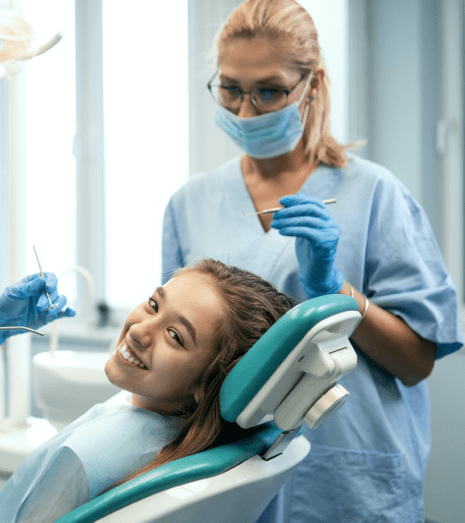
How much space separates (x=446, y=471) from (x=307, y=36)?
1451 millimetres

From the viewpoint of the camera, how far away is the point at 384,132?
1933mm

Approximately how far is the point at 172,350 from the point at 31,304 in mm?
398

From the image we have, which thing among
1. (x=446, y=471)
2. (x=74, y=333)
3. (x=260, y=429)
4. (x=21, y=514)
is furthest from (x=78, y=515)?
(x=74, y=333)

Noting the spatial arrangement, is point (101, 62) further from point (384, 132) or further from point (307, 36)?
point (307, 36)

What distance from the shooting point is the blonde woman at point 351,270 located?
1011mm

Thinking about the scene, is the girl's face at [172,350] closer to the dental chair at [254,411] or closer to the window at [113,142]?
the dental chair at [254,411]

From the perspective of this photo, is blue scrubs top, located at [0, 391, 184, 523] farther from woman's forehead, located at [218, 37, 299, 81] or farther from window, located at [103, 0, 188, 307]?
window, located at [103, 0, 188, 307]

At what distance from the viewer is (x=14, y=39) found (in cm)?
89

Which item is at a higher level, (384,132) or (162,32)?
(162,32)

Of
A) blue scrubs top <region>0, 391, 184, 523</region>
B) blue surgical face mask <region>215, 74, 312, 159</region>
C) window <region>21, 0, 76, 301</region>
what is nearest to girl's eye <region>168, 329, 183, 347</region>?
blue scrubs top <region>0, 391, 184, 523</region>

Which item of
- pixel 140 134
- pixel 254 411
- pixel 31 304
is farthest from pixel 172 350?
pixel 140 134

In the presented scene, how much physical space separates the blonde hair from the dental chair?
1.89ft

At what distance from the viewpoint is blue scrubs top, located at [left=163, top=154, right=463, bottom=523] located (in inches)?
39.9

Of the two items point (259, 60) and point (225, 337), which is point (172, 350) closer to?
point (225, 337)
